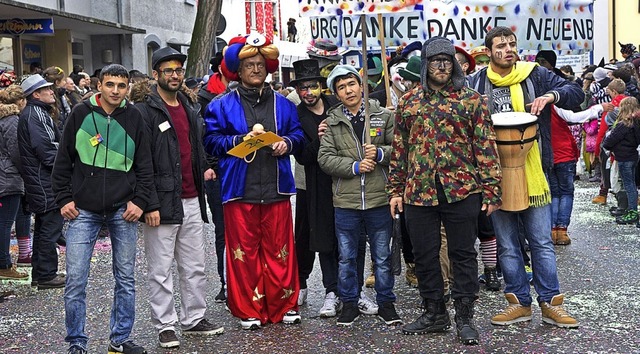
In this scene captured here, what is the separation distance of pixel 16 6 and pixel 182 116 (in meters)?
9.44

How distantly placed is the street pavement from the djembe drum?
0.96 metres

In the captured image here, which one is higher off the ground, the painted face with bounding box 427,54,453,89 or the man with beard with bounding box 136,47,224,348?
the painted face with bounding box 427,54,453,89

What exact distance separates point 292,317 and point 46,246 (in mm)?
2996

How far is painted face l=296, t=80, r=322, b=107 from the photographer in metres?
7.02

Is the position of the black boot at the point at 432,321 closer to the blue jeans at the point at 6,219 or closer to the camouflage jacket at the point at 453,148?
the camouflage jacket at the point at 453,148

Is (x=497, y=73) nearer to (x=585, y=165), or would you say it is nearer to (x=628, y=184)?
(x=628, y=184)

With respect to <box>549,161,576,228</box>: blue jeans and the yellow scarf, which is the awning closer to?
<box>549,161,576,228</box>: blue jeans

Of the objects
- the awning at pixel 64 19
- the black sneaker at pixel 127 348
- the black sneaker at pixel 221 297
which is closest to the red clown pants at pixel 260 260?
the black sneaker at pixel 221 297

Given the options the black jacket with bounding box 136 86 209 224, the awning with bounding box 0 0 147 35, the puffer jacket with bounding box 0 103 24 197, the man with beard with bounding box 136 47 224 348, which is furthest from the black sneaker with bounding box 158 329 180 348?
the awning with bounding box 0 0 147 35

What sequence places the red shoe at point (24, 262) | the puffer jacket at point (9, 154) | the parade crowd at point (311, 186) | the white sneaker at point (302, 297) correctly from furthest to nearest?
the red shoe at point (24, 262) < the puffer jacket at point (9, 154) < the white sneaker at point (302, 297) < the parade crowd at point (311, 186)

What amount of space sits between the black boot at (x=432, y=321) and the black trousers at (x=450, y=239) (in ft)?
0.31

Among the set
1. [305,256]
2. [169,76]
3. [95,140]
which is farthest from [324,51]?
[95,140]

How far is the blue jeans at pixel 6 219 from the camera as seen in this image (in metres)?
8.83

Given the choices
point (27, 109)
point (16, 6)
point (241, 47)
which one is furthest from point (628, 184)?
point (16, 6)
